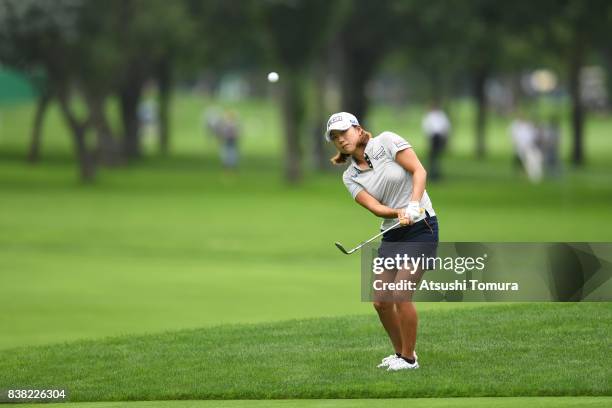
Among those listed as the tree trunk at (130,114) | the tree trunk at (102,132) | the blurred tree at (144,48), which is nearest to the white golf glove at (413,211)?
the tree trunk at (102,132)

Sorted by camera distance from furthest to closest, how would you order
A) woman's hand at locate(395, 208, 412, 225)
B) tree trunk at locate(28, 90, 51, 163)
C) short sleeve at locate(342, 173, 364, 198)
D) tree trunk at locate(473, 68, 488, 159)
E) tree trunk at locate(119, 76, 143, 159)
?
1. tree trunk at locate(473, 68, 488, 159)
2. tree trunk at locate(119, 76, 143, 159)
3. tree trunk at locate(28, 90, 51, 163)
4. short sleeve at locate(342, 173, 364, 198)
5. woman's hand at locate(395, 208, 412, 225)

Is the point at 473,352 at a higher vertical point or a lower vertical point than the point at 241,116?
higher

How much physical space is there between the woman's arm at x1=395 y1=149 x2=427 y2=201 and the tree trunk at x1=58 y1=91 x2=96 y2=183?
34.6 m

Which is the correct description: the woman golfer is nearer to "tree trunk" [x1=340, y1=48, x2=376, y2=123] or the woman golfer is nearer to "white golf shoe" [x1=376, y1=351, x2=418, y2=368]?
"white golf shoe" [x1=376, y1=351, x2=418, y2=368]

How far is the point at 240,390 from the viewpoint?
1048 centimetres

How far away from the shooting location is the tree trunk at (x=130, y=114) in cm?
6250

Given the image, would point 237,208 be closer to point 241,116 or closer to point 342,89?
point 342,89

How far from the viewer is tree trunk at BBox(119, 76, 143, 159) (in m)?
62.5

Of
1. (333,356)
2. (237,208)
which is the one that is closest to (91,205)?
(237,208)

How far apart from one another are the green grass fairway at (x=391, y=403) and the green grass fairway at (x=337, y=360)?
19 cm

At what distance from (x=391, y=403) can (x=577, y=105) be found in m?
48.5

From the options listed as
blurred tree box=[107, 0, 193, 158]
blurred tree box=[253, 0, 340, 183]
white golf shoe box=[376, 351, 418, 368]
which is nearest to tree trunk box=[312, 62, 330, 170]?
blurred tree box=[107, 0, 193, 158]

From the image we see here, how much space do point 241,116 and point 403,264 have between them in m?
108

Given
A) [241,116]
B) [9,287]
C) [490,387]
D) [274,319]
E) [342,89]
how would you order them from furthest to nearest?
[241,116] → [342,89] → [9,287] → [274,319] → [490,387]
